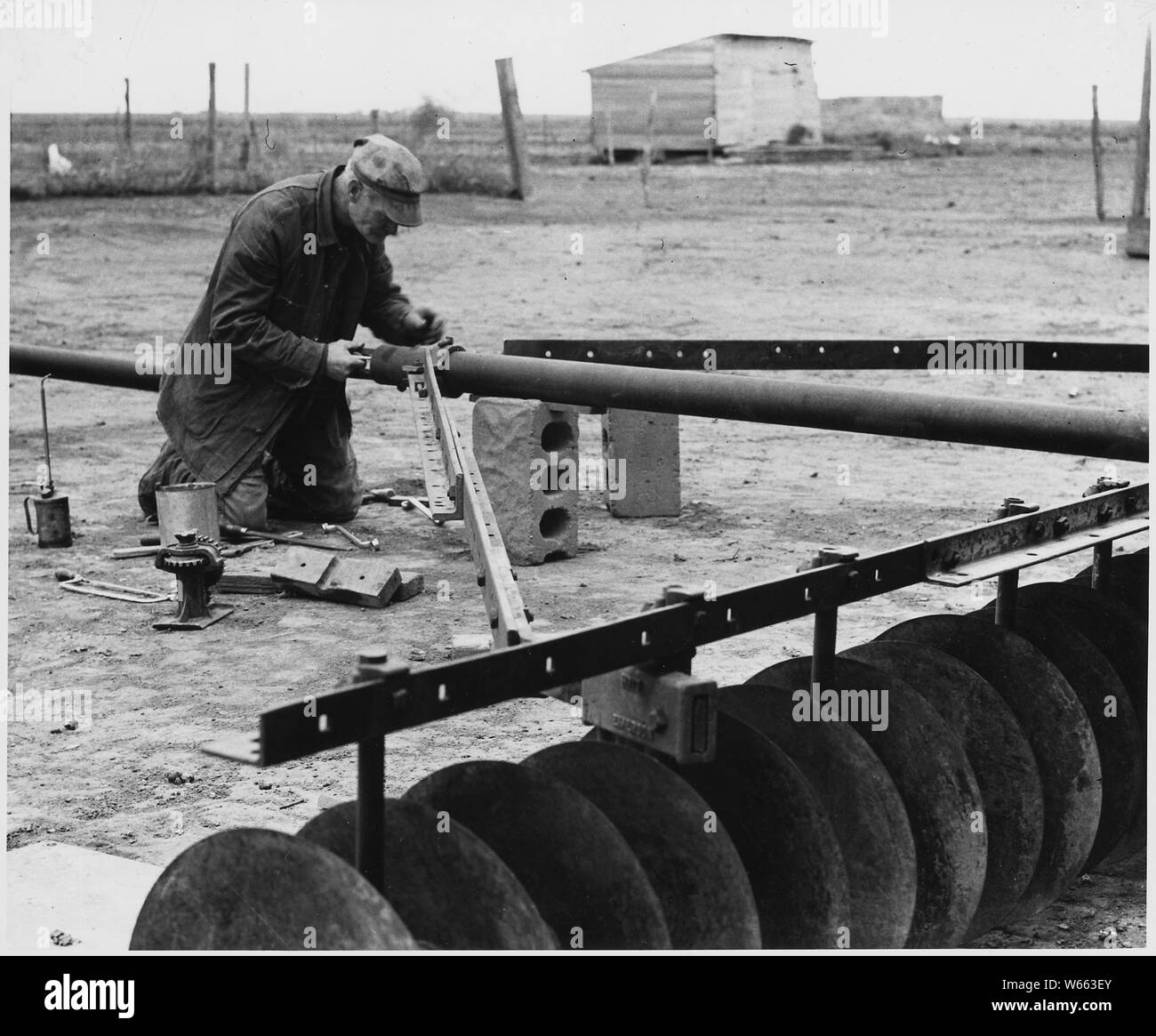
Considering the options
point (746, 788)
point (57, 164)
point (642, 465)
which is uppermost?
point (57, 164)

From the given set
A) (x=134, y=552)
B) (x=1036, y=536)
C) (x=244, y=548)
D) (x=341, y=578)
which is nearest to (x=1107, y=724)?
(x=1036, y=536)

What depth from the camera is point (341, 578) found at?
6219 mm

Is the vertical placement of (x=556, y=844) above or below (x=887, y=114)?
below

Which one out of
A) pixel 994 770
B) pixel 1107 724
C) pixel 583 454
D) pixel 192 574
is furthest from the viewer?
pixel 583 454

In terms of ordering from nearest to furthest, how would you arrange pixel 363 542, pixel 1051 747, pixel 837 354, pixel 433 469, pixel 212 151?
pixel 1051 747
pixel 433 469
pixel 837 354
pixel 363 542
pixel 212 151

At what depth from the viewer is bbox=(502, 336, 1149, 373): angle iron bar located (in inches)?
208

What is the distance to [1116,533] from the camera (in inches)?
142

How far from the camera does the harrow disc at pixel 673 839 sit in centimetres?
281

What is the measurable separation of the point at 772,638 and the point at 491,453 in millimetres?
1811

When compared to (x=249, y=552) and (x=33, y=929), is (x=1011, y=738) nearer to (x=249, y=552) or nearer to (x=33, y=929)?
(x=33, y=929)

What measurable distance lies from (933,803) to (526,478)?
3.66 meters

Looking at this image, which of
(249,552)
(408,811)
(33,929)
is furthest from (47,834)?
(249,552)

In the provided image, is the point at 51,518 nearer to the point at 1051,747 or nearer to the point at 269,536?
the point at 269,536

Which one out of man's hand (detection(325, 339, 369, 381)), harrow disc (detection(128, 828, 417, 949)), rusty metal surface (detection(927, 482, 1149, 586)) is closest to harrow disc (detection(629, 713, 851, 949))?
rusty metal surface (detection(927, 482, 1149, 586))
